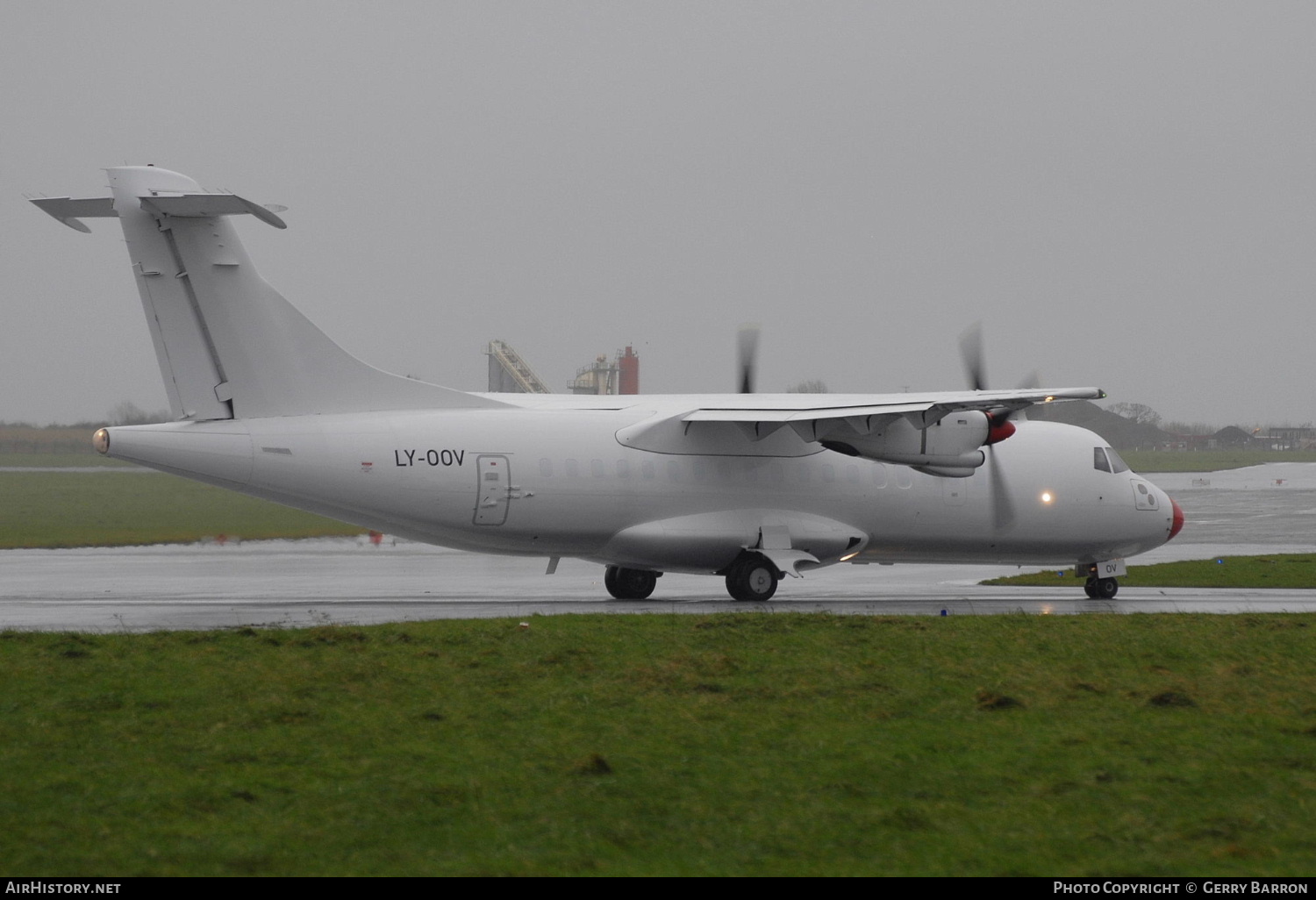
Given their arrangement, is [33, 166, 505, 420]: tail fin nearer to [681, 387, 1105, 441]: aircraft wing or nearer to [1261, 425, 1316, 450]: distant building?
[681, 387, 1105, 441]: aircraft wing

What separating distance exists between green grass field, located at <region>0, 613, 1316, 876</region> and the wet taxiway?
13.8 feet

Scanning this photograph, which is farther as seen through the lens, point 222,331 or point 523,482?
point 523,482

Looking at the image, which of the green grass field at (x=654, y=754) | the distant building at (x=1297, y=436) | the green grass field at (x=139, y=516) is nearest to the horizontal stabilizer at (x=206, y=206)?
the green grass field at (x=654, y=754)

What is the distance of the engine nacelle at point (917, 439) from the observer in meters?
20.0

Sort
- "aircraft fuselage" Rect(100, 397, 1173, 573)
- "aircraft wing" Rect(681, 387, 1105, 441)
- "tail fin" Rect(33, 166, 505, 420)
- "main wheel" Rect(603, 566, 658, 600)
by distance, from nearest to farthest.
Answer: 1. "tail fin" Rect(33, 166, 505, 420)
2. "aircraft fuselage" Rect(100, 397, 1173, 573)
3. "aircraft wing" Rect(681, 387, 1105, 441)
4. "main wheel" Rect(603, 566, 658, 600)

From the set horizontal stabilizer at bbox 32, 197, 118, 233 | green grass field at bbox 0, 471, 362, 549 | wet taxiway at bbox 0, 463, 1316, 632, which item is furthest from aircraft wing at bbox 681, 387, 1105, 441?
green grass field at bbox 0, 471, 362, 549

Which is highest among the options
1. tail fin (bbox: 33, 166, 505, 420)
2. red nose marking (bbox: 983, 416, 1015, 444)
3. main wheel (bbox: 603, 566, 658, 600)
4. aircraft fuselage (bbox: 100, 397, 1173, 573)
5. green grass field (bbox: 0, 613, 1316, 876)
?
tail fin (bbox: 33, 166, 505, 420)

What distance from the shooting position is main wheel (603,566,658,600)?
841 inches

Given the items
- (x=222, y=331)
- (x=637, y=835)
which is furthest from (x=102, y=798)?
(x=222, y=331)

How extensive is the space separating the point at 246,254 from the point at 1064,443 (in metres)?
14.5

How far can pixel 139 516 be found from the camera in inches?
1401

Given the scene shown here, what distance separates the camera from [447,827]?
668cm

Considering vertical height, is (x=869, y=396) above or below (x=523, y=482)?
above
